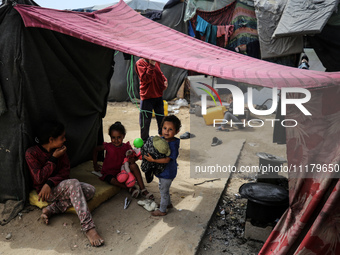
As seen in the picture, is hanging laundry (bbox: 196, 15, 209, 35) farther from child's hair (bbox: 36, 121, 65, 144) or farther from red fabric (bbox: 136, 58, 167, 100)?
Answer: child's hair (bbox: 36, 121, 65, 144)

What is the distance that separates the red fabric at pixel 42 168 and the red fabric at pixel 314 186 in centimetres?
215

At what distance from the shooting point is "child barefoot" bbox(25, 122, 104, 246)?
9.30 ft

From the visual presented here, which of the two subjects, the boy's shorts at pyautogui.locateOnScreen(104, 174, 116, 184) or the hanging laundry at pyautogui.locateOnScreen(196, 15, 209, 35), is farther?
the hanging laundry at pyautogui.locateOnScreen(196, 15, 209, 35)

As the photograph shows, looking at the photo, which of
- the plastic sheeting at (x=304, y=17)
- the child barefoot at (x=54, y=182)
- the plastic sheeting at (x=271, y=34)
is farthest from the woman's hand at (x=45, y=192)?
the plastic sheeting at (x=271, y=34)

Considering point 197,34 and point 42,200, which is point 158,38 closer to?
point 42,200

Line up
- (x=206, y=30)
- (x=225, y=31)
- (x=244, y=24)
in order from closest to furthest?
(x=244, y=24), (x=225, y=31), (x=206, y=30)

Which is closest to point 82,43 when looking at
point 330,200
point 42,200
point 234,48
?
point 42,200

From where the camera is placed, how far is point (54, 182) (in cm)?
292

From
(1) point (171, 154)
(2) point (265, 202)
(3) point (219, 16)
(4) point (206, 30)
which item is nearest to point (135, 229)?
(1) point (171, 154)

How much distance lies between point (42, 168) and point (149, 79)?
226 cm

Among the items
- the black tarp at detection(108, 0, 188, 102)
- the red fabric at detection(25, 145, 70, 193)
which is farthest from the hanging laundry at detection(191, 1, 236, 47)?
the red fabric at detection(25, 145, 70, 193)

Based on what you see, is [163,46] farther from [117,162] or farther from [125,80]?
[125,80]

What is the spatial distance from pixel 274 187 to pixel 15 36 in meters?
3.07

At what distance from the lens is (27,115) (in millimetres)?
2973
